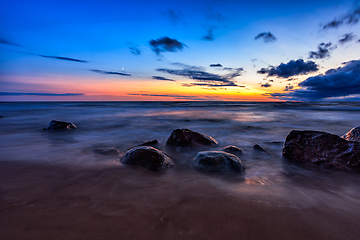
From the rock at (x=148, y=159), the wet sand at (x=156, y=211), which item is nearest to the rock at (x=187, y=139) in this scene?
the rock at (x=148, y=159)

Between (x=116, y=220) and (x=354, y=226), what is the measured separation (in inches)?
83.9

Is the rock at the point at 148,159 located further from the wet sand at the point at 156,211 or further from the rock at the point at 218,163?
the rock at the point at 218,163

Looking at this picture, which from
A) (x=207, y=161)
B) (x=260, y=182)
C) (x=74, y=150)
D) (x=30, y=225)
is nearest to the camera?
(x=30, y=225)

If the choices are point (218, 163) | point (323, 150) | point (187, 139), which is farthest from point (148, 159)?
point (323, 150)

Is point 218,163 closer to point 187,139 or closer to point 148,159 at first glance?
point 148,159

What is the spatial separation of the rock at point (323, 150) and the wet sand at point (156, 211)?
957 millimetres

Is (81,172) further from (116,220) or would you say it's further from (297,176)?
(297,176)

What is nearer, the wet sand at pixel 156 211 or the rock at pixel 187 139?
the wet sand at pixel 156 211

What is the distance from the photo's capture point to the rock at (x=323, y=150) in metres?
2.74

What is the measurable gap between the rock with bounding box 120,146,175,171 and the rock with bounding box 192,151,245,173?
1.79 ft

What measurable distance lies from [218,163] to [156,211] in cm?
133

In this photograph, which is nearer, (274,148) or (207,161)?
(207,161)

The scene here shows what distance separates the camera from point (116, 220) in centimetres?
150

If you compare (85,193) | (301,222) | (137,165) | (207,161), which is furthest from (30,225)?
(301,222)
